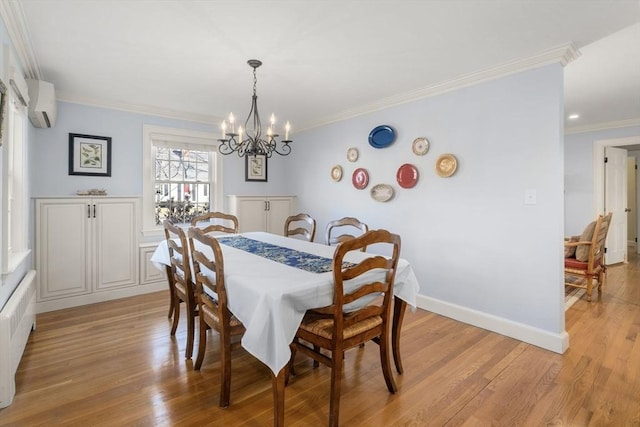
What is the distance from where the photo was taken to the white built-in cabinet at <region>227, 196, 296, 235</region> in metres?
4.59

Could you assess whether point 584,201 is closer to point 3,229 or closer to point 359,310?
point 359,310

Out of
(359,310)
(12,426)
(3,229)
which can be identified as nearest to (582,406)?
(359,310)

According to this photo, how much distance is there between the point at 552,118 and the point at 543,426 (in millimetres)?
2116

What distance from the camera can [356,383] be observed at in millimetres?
2094

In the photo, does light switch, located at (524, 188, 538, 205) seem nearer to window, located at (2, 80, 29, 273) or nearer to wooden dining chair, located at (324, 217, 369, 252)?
wooden dining chair, located at (324, 217, 369, 252)

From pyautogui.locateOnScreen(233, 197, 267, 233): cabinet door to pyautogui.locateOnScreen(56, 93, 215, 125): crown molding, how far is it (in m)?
1.20

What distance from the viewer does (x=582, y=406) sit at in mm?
1851

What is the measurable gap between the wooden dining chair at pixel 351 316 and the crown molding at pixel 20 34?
2374 millimetres

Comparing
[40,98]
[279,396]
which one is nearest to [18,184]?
[40,98]

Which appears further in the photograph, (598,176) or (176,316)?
(598,176)

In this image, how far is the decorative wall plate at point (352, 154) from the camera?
414 cm

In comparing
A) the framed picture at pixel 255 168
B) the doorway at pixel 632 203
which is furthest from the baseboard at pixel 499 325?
the doorway at pixel 632 203

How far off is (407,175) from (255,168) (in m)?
2.52

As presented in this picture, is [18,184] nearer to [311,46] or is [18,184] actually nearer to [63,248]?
[63,248]
